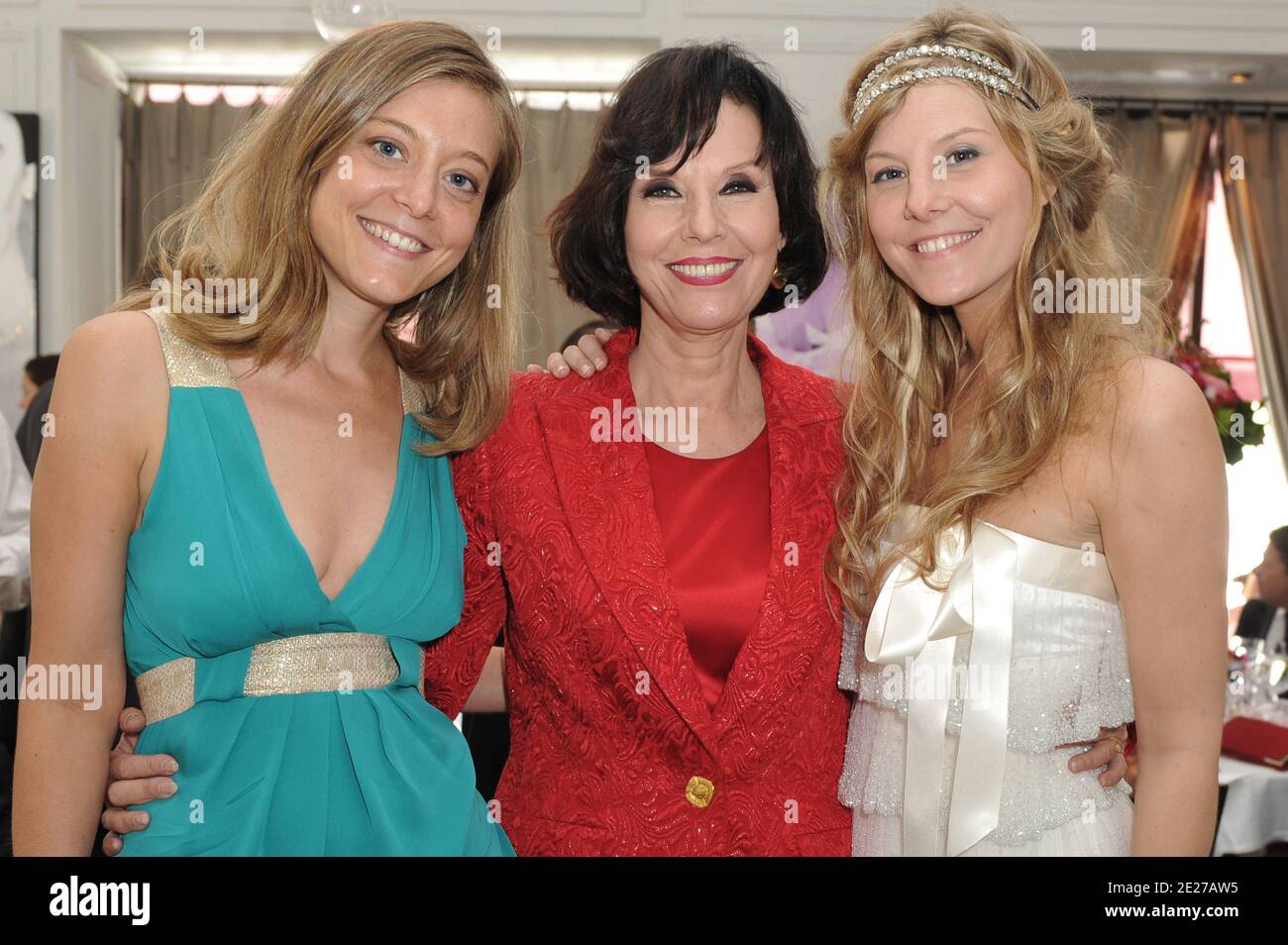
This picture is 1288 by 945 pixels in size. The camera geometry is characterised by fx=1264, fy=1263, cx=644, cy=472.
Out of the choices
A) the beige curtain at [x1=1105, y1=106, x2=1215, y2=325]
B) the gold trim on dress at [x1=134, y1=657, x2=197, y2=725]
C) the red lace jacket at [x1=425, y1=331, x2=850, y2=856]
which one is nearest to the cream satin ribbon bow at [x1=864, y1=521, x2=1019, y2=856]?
the red lace jacket at [x1=425, y1=331, x2=850, y2=856]

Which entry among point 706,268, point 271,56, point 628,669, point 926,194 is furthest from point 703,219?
point 271,56

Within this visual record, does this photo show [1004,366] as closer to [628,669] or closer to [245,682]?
[628,669]

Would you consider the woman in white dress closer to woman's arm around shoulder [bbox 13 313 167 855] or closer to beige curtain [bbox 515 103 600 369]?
woman's arm around shoulder [bbox 13 313 167 855]

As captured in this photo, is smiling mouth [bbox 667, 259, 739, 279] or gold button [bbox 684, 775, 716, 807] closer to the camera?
gold button [bbox 684, 775, 716, 807]

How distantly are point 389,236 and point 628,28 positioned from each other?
4.47m

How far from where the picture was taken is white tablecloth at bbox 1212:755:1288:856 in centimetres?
362

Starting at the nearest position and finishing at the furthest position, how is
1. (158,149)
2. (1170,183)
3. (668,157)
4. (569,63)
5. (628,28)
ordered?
(668,157)
(628,28)
(569,63)
(158,149)
(1170,183)

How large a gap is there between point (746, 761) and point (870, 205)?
91 centimetres

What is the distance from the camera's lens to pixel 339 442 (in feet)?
6.05

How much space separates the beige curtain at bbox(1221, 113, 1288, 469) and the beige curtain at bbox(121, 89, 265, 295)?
5.59 metres

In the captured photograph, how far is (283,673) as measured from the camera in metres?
1.71

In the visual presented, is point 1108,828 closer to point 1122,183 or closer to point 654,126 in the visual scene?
point 1122,183

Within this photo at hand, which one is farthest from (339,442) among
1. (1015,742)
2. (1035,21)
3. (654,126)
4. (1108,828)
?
(1035,21)
